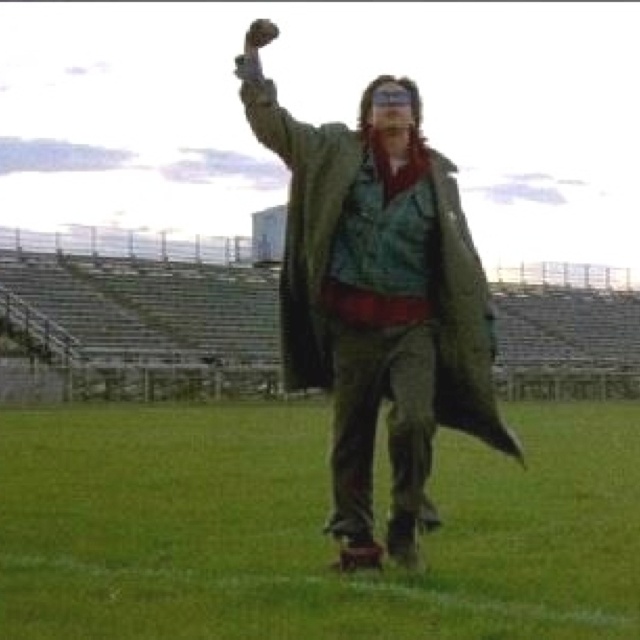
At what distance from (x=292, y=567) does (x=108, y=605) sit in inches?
58.4

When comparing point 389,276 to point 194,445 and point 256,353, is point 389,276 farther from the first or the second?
point 256,353

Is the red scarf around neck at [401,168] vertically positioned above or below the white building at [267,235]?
below

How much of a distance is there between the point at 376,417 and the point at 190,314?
141 ft

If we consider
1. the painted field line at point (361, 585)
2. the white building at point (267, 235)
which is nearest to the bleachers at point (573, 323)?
the white building at point (267, 235)

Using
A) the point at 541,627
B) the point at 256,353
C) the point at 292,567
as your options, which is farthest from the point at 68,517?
the point at 256,353

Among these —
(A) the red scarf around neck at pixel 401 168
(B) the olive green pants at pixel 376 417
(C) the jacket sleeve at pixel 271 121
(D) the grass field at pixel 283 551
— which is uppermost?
(C) the jacket sleeve at pixel 271 121

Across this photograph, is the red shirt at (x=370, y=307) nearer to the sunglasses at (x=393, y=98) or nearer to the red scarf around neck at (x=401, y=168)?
the red scarf around neck at (x=401, y=168)

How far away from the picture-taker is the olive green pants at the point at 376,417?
7090 millimetres

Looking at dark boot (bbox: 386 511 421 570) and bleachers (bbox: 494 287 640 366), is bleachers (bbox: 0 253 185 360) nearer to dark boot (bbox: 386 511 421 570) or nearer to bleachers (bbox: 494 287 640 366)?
bleachers (bbox: 494 287 640 366)

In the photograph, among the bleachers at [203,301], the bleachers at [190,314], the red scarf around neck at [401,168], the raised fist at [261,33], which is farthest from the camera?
the bleachers at [203,301]

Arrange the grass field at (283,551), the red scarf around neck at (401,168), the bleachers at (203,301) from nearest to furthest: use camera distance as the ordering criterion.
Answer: the grass field at (283,551) < the red scarf around neck at (401,168) < the bleachers at (203,301)

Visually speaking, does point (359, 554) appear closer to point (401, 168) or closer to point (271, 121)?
point (401, 168)

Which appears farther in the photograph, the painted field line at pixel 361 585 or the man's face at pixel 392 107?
the man's face at pixel 392 107

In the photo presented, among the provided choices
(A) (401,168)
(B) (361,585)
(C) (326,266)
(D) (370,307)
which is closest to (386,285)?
(D) (370,307)
